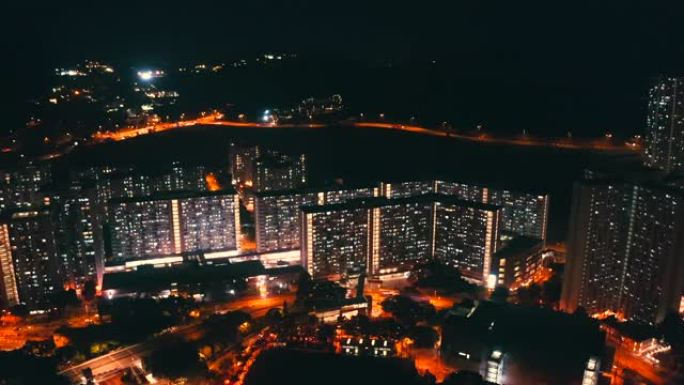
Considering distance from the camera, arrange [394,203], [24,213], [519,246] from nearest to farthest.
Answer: [24,213] → [519,246] → [394,203]

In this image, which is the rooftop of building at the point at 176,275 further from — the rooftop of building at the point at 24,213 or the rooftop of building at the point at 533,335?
the rooftop of building at the point at 533,335

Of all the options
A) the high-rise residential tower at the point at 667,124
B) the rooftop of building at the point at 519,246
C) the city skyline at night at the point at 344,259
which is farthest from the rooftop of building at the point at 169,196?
the high-rise residential tower at the point at 667,124

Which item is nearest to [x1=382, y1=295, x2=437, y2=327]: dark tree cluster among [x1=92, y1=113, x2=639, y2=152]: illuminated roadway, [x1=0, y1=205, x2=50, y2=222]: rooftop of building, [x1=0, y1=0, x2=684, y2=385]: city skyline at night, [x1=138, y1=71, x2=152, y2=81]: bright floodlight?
[x1=0, y1=0, x2=684, y2=385]: city skyline at night

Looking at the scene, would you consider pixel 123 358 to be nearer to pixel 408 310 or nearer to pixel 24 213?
pixel 24 213

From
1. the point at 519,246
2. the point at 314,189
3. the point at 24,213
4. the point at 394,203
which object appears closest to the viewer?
the point at 24,213

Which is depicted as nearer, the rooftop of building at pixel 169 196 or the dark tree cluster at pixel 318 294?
the dark tree cluster at pixel 318 294

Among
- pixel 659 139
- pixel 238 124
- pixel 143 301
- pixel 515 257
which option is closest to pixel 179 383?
pixel 143 301

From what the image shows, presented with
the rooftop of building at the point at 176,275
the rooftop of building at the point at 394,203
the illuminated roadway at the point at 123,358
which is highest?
the rooftop of building at the point at 394,203

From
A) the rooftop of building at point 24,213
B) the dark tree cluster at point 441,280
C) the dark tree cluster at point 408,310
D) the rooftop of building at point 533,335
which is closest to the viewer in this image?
the rooftop of building at point 533,335

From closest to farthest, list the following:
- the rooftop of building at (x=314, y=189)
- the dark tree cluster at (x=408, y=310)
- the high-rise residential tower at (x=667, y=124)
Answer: the dark tree cluster at (x=408, y=310)
the rooftop of building at (x=314, y=189)
the high-rise residential tower at (x=667, y=124)

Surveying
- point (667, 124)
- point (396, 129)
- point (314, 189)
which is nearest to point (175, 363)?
point (314, 189)

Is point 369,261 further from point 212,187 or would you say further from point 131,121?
point 131,121
